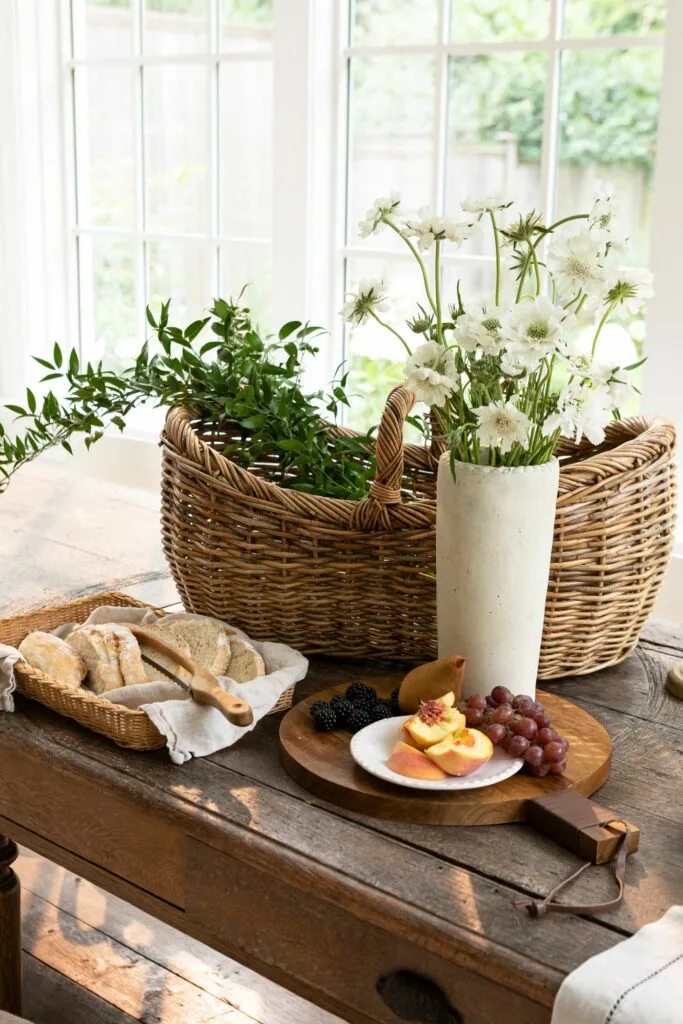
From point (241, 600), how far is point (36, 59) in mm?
2954

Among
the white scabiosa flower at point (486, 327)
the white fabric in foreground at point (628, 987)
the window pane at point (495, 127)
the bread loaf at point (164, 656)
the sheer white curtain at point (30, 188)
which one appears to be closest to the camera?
the white fabric in foreground at point (628, 987)

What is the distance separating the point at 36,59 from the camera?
12.4 ft

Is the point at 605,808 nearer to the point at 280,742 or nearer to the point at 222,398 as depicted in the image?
the point at 280,742

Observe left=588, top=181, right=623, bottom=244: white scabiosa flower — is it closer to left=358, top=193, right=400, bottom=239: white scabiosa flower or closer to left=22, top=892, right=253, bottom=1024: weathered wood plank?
left=358, top=193, right=400, bottom=239: white scabiosa flower

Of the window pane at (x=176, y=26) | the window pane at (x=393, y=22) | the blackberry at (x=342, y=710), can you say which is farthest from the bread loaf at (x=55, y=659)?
the window pane at (x=176, y=26)

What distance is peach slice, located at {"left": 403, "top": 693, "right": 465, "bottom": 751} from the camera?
3.51 ft

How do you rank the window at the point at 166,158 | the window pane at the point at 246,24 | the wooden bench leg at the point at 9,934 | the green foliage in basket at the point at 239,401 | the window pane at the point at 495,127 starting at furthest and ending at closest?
the window at the point at 166,158
the window pane at the point at 246,24
the window pane at the point at 495,127
the wooden bench leg at the point at 9,934
the green foliage in basket at the point at 239,401

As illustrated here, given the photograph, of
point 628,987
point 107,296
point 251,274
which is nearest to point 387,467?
point 628,987

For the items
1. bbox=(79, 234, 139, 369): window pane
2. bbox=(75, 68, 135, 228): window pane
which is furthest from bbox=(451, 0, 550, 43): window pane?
bbox=(79, 234, 139, 369): window pane

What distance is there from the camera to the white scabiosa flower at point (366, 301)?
3.70 feet

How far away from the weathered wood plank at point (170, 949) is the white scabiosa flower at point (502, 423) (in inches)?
40.9

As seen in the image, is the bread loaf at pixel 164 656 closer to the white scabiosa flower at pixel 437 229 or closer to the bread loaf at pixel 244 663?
the bread loaf at pixel 244 663

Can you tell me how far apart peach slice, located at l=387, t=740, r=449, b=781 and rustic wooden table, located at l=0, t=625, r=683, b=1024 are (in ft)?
0.15

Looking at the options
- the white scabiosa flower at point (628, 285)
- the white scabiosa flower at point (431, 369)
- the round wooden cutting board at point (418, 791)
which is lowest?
the round wooden cutting board at point (418, 791)
